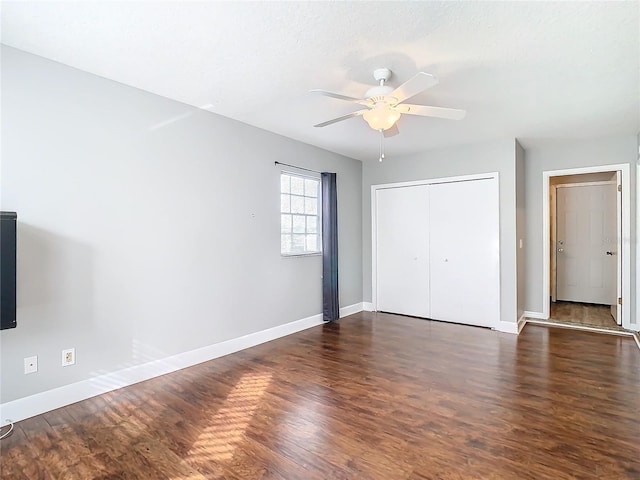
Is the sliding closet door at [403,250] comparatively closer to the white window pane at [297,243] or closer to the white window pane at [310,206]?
the white window pane at [310,206]

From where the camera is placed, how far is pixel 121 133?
2879 mm

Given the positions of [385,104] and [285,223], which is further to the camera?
[285,223]

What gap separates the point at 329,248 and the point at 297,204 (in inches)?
29.9

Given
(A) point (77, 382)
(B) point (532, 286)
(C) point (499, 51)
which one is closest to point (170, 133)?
(A) point (77, 382)

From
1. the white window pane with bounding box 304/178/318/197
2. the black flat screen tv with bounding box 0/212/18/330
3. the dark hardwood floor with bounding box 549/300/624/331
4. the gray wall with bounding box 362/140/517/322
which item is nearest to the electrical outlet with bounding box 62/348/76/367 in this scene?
the black flat screen tv with bounding box 0/212/18/330

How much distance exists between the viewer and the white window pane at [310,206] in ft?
15.6

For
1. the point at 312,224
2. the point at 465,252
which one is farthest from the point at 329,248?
A: the point at 465,252

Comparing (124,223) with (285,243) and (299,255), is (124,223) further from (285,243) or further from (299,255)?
Answer: (299,255)

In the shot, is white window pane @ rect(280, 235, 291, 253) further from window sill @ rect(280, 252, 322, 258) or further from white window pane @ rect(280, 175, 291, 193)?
white window pane @ rect(280, 175, 291, 193)

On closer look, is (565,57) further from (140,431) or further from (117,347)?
(117,347)

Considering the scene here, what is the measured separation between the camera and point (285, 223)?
4.45 metres

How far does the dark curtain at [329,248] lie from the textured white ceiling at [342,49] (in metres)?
1.48

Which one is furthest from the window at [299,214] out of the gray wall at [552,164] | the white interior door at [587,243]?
the white interior door at [587,243]

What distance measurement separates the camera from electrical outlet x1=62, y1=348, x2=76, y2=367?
254 cm
